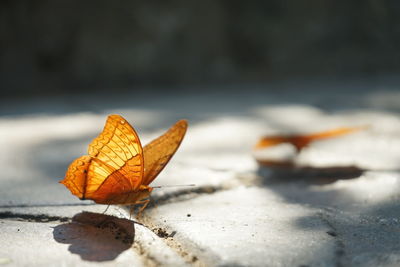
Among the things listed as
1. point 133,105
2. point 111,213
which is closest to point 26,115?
point 133,105

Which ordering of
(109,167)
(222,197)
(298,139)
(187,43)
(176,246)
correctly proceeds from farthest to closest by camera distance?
(187,43), (298,139), (222,197), (109,167), (176,246)

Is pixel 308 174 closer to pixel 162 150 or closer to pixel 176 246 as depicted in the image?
pixel 162 150

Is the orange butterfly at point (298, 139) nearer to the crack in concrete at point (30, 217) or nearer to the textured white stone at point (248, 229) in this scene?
the textured white stone at point (248, 229)

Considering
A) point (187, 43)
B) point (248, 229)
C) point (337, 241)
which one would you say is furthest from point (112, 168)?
point (187, 43)

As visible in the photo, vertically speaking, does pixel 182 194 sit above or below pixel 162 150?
below

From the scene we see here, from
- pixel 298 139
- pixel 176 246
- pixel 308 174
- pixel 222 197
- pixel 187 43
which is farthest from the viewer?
pixel 187 43

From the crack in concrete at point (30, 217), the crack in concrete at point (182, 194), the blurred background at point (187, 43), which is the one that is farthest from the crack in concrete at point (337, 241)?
the blurred background at point (187, 43)
